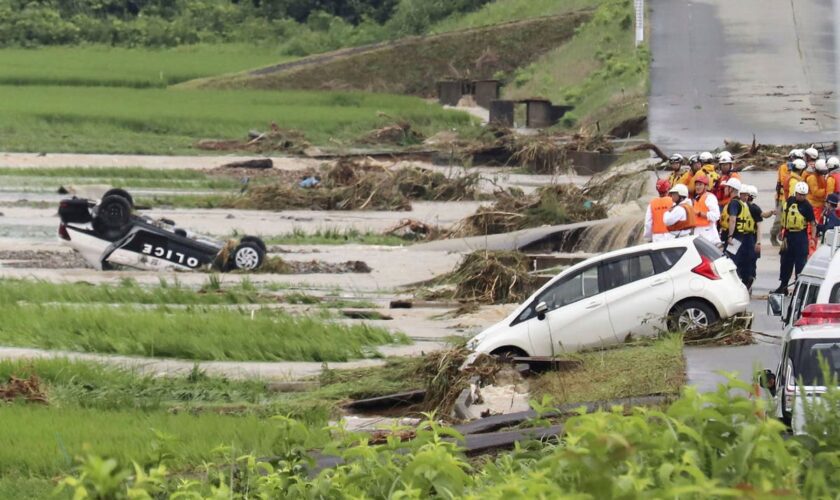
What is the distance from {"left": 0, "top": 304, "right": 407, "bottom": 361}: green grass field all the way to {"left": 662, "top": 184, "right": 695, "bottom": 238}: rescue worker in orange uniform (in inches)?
150

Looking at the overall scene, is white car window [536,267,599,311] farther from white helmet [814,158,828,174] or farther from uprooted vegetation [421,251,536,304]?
uprooted vegetation [421,251,536,304]

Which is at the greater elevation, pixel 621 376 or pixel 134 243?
pixel 134 243

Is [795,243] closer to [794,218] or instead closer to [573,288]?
[794,218]

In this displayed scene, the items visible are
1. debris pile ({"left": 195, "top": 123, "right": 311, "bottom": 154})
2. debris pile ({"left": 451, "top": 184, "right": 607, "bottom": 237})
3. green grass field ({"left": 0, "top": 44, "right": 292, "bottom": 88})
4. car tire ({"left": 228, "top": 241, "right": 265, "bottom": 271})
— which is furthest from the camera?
green grass field ({"left": 0, "top": 44, "right": 292, "bottom": 88})

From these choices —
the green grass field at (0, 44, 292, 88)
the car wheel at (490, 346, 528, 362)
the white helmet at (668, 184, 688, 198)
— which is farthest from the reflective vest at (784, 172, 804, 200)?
the green grass field at (0, 44, 292, 88)

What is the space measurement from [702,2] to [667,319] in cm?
4803

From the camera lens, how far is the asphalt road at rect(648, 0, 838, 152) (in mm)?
43031

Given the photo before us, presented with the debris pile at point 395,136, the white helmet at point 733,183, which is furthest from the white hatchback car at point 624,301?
the debris pile at point 395,136

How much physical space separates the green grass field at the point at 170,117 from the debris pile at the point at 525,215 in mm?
20621

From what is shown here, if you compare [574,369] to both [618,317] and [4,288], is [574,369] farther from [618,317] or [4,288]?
[4,288]

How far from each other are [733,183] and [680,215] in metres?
1.44

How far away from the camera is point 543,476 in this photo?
6883mm

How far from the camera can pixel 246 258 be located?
27922 millimetres

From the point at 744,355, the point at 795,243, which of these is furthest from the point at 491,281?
the point at 744,355
